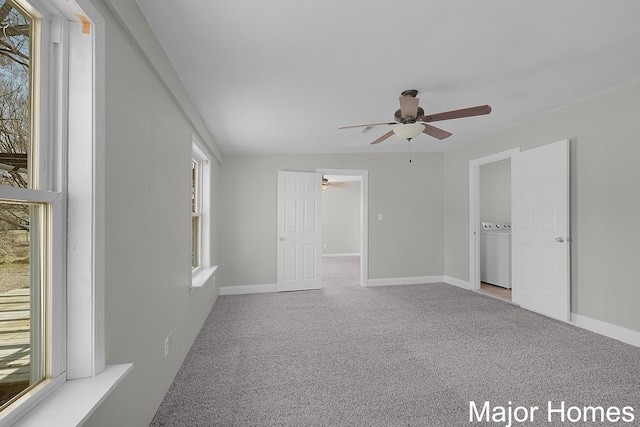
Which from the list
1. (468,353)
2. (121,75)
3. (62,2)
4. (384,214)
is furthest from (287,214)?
(62,2)

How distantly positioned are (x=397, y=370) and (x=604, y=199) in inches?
102

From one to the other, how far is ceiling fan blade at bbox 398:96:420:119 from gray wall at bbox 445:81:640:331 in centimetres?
193

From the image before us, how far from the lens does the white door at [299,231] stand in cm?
506

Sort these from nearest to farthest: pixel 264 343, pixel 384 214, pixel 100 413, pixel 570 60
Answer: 1. pixel 100 413
2. pixel 570 60
3. pixel 264 343
4. pixel 384 214

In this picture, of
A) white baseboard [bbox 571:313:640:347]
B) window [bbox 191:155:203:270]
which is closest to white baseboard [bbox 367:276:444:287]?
white baseboard [bbox 571:313:640:347]

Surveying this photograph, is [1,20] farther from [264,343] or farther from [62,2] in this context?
[264,343]

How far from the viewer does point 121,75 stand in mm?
1439

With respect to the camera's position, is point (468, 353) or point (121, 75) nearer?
point (121, 75)

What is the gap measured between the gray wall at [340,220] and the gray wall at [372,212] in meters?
4.17

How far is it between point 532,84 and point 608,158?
112cm

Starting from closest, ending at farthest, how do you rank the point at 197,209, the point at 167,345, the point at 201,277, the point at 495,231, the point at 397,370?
the point at 167,345 → the point at 397,370 → the point at 201,277 → the point at 197,209 → the point at 495,231

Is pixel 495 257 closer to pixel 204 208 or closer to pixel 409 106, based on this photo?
pixel 409 106

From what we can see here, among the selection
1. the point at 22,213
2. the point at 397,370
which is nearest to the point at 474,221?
the point at 397,370

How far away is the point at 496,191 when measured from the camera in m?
6.15
